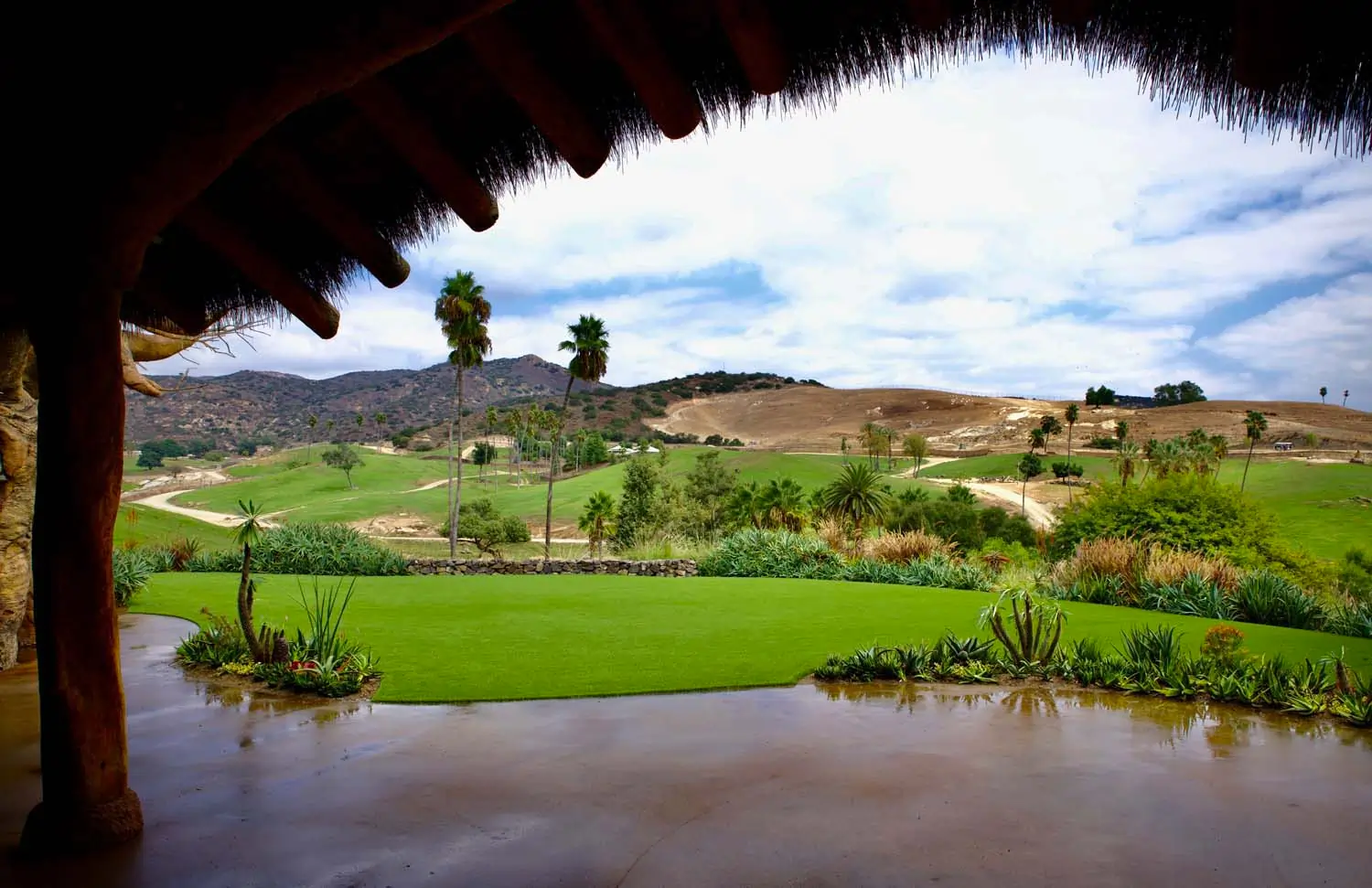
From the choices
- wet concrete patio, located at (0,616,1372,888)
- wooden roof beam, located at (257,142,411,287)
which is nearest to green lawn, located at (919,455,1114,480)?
wet concrete patio, located at (0,616,1372,888)

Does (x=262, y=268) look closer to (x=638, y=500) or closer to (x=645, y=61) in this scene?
(x=645, y=61)

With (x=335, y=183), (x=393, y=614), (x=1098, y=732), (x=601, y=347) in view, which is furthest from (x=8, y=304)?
(x=601, y=347)

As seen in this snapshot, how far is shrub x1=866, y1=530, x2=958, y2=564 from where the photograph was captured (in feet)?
58.6

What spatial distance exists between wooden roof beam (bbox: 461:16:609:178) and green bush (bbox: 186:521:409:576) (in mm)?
16395

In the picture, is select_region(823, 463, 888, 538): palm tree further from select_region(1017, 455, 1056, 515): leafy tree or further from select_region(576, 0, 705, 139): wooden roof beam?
select_region(1017, 455, 1056, 515): leafy tree

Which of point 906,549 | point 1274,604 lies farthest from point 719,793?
point 906,549

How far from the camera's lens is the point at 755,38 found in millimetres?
2355

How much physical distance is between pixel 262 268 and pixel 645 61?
2.34m

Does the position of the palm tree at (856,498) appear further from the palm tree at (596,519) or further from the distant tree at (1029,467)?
the distant tree at (1029,467)

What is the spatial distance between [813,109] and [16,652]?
954 cm

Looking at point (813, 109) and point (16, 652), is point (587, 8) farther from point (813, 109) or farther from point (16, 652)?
point (16, 652)

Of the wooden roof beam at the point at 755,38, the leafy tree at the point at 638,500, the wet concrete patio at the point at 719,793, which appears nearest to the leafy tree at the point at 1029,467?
the leafy tree at the point at 638,500

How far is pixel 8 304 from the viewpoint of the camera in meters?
4.12

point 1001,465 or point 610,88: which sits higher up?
point 1001,465
